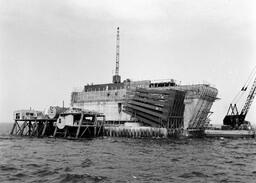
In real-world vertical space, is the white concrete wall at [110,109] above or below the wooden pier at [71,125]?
above

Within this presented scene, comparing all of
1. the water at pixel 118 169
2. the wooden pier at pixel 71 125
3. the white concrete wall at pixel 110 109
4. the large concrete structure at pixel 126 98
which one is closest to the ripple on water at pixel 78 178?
the water at pixel 118 169

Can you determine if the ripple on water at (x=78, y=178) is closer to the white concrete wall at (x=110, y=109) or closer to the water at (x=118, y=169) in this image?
the water at (x=118, y=169)

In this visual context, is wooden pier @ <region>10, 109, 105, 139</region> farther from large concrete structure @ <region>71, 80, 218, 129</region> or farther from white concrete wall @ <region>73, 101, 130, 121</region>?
large concrete structure @ <region>71, 80, 218, 129</region>

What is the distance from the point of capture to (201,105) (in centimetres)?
9462

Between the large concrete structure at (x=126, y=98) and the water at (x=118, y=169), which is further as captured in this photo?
the large concrete structure at (x=126, y=98)

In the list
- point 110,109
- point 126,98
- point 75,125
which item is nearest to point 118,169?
point 75,125

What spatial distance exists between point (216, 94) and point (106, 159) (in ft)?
233

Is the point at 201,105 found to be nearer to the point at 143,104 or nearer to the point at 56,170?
the point at 143,104

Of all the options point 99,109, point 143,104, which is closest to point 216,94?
point 143,104

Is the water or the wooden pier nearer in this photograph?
the water

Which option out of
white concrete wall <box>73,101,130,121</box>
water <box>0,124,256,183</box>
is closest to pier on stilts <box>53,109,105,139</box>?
white concrete wall <box>73,101,130,121</box>

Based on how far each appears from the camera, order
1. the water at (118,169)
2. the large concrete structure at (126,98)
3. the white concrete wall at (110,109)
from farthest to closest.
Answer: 1. the white concrete wall at (110,109)
2. the large concrete structure at (126,98)
3. the water at (118,169)

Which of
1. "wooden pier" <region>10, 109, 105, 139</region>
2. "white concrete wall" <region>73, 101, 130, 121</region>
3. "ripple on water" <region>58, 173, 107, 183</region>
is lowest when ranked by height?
"ripple on water" <region>58, 173, 107, 183</region>

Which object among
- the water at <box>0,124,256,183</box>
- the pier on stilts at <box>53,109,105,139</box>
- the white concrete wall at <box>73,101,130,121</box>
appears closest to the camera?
the water at <box>0,124,256,183</box>
